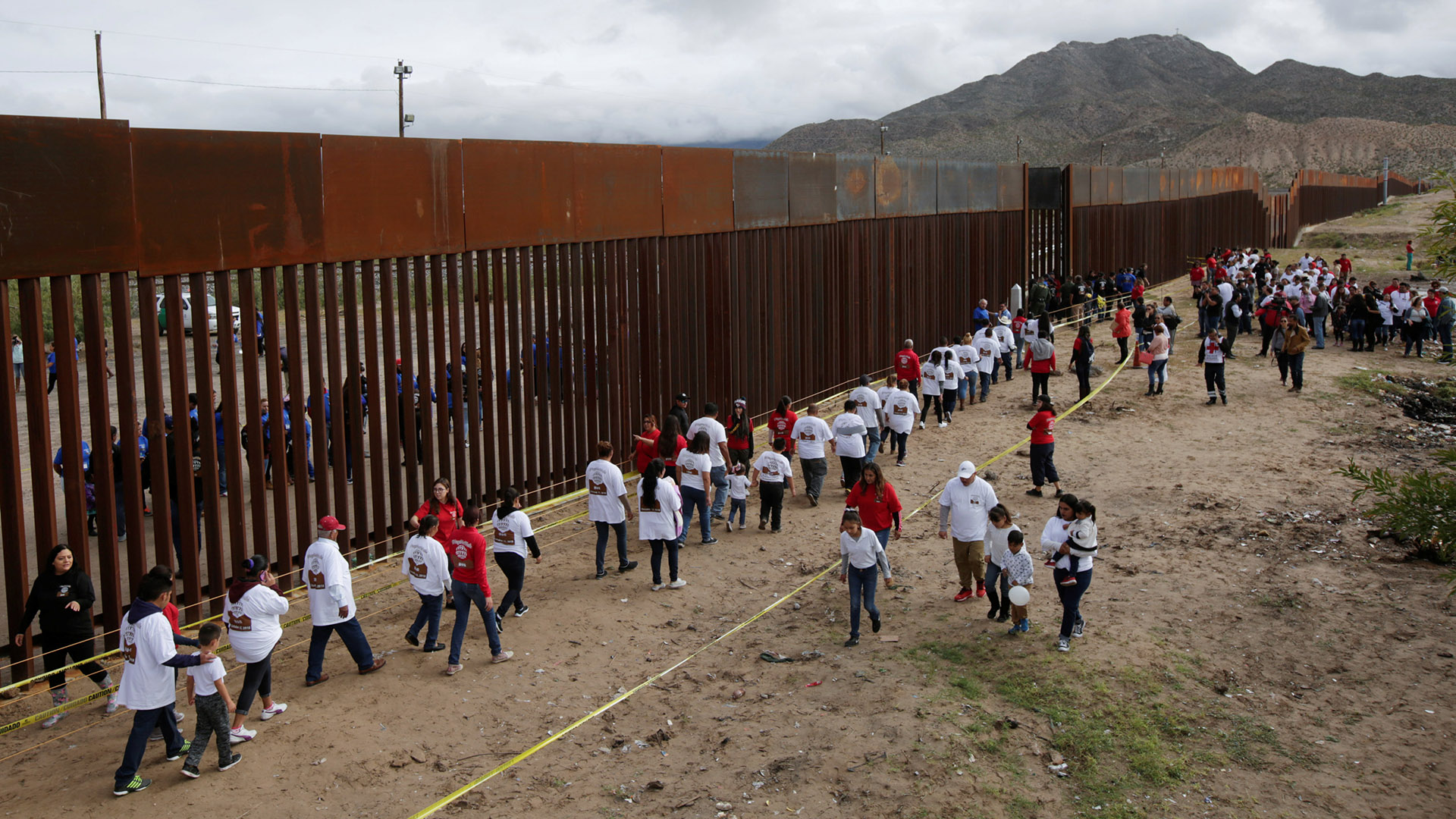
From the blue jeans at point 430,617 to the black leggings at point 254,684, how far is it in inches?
59.7

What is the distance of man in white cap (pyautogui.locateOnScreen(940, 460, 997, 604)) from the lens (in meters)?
11.1

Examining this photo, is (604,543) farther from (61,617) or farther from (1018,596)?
(61,617)

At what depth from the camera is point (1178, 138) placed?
15838 cm

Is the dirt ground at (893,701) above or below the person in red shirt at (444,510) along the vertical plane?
below

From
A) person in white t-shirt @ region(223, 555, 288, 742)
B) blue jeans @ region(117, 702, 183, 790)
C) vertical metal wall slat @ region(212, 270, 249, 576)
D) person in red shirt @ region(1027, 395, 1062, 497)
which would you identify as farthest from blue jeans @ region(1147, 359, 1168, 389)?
blue jeans @ region(117, 702, 183, 790)

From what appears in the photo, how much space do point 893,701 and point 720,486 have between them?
5429mm

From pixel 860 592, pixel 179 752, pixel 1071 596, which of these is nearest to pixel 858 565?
pixel 860 592

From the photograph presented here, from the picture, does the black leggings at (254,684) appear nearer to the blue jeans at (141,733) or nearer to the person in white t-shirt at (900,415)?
the blue jeans at (141,733)

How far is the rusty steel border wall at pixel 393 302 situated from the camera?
9.67 metres

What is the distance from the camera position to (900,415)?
55.5 feet

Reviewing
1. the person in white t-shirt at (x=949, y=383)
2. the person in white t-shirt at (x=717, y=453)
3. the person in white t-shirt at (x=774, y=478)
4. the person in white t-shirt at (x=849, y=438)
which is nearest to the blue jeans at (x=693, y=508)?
the person in white t-shirt at (x=717, y=453)

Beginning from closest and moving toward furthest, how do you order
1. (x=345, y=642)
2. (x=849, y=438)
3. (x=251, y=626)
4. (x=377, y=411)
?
(x=251, y=626) → (x=345, y=642) → (x=377, y=411) → (x=849, y=438)

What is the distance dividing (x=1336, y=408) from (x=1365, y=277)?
2671 centimetres

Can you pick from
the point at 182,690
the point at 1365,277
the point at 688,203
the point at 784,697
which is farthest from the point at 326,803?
the point at 1365,277
